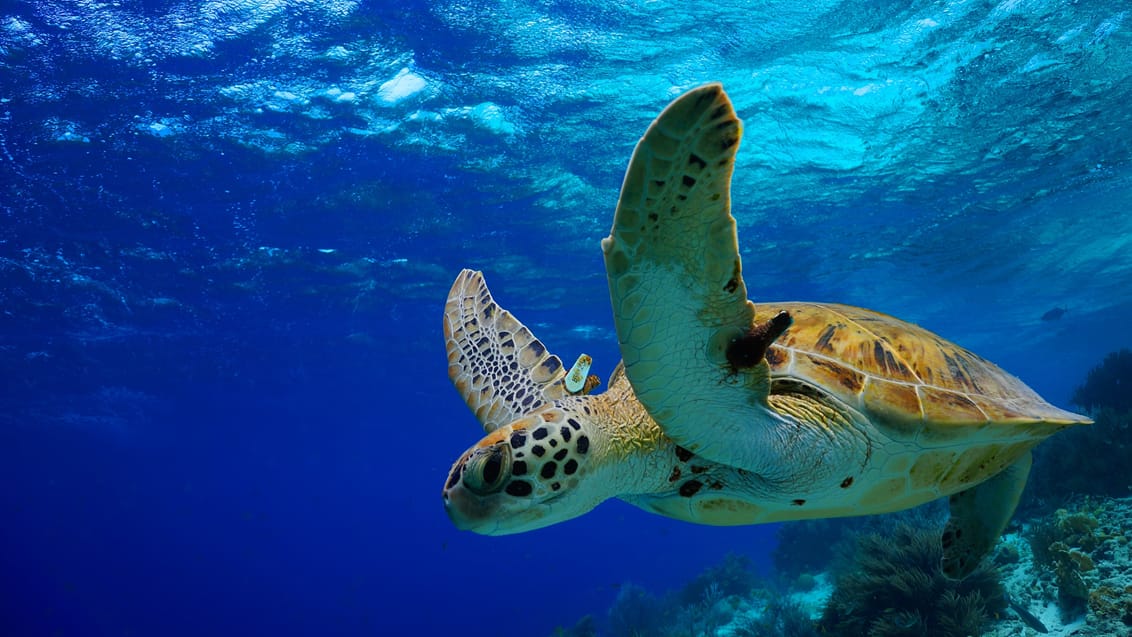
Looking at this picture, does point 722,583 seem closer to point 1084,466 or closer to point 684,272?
point 1084,466

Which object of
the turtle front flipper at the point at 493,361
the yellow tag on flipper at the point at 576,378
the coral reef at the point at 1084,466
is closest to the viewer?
the yellow tag on flipper at the point at 576,378

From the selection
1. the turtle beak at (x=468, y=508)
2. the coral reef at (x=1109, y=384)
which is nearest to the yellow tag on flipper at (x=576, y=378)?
the turtle beak at (x=468, y=508)

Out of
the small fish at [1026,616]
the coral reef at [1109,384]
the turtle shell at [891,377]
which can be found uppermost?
the coral reef at [1109,384]

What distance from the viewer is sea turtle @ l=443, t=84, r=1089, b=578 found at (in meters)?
1.50

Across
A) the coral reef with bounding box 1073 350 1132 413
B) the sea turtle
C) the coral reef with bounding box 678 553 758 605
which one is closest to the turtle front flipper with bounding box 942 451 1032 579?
the sea turtle

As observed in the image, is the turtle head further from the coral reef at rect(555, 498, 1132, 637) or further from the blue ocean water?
the blue ocean water

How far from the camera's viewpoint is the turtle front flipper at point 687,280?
1.38 m

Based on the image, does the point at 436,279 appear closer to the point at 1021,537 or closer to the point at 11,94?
the point at 11,94

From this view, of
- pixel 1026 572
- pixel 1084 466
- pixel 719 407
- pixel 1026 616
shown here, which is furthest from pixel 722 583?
pixel 719 407

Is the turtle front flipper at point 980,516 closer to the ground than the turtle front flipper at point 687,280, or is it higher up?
closer to the ground

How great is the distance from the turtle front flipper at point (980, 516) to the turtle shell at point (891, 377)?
18.3 inches

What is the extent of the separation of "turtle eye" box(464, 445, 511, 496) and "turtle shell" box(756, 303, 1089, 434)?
119 centimetres

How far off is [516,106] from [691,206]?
8.88 meters

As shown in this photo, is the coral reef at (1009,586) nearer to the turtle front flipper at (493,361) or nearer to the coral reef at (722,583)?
the turtle front flipper at (493,361)
